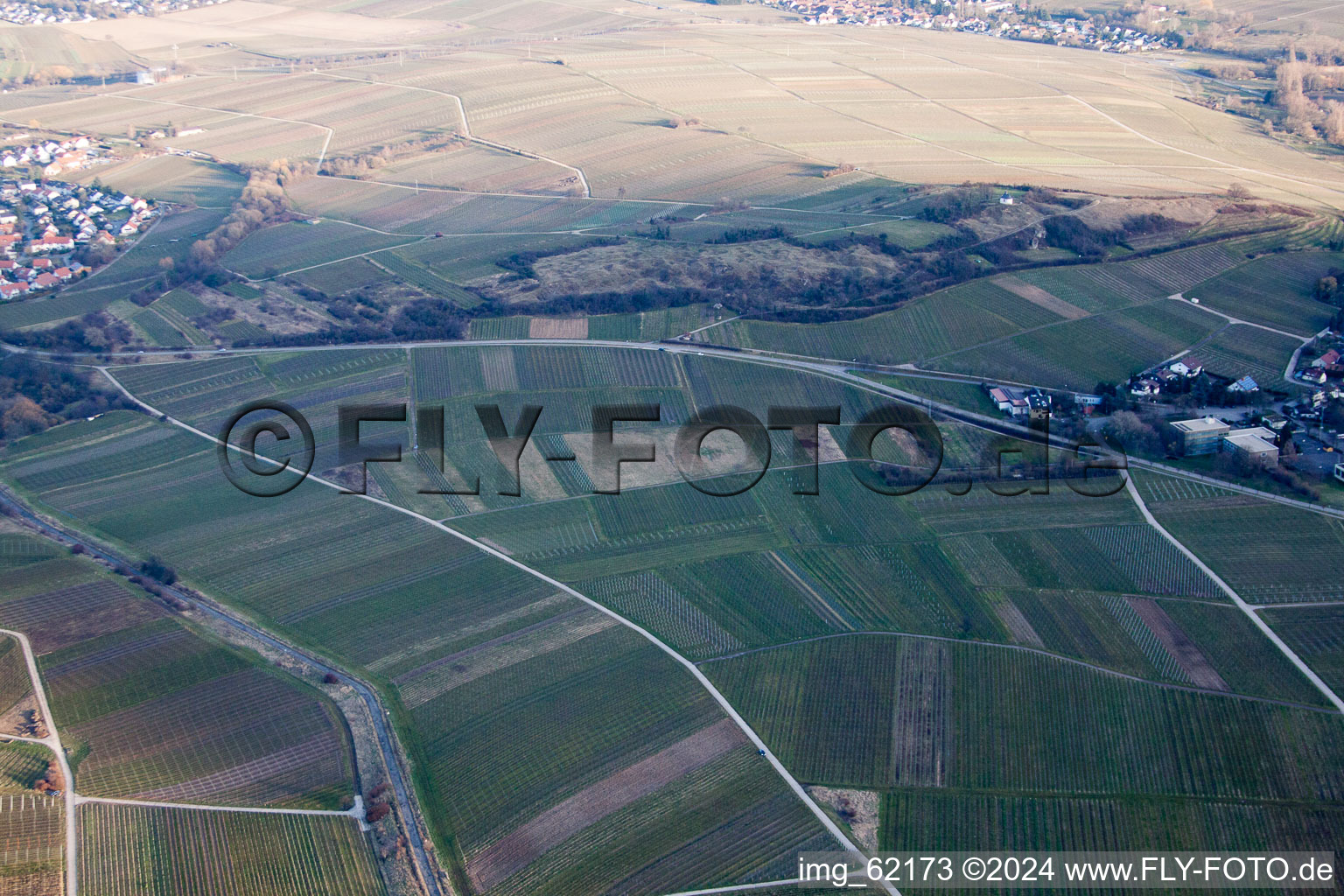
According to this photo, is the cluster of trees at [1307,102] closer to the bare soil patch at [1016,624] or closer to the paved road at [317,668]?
the bare soil patch at [1016,624]

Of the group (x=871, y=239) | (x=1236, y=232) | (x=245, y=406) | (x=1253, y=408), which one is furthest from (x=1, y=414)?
(x=1236, y=232)

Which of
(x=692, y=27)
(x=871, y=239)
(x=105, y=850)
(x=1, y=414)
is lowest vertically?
(x=105, y=850)

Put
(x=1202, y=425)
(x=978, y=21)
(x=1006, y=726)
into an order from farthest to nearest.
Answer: (x=978, y=21), (x=1202, y=425), (x=1006, y=726)

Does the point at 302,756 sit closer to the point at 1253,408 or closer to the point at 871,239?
the point at 1253,408

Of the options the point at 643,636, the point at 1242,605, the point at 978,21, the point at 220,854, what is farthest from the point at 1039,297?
the point at 978,21

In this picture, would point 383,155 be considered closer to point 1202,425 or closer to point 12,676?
point 12,676

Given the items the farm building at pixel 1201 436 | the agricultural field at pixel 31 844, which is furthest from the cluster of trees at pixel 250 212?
the farm building at pixel 1201 436

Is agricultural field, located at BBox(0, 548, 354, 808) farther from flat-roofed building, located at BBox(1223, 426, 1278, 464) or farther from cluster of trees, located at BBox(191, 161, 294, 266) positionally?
cluster of trees, located at BBox(191, 161, 294, 266)
